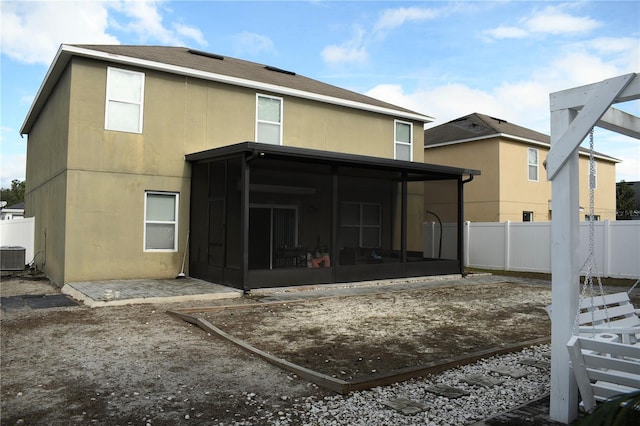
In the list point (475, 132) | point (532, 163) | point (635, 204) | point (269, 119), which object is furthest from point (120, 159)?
point (635, 204)

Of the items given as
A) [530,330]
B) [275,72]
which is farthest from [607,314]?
[275,72]

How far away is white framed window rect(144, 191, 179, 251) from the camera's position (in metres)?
11.5

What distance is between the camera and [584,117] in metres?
3.68

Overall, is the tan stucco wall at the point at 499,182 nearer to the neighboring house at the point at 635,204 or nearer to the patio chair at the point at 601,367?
the neighboring house at the point at 635,204

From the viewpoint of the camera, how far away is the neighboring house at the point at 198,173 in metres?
10.7

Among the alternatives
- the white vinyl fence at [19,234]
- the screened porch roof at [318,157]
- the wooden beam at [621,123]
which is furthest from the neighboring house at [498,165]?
the white vinyl fence at [19,234]

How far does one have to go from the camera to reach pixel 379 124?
52.7 ft

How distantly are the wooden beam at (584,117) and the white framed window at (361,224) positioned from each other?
11270 millimetres

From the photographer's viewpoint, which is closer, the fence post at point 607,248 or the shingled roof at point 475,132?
the fence post at point 607,248

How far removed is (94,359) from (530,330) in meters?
6.22

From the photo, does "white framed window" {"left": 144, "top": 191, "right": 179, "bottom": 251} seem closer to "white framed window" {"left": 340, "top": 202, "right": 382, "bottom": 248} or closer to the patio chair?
"white framed window" {"left": 340, "top": 202, "right": 382, "bottom": 248}

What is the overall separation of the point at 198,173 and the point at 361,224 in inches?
232

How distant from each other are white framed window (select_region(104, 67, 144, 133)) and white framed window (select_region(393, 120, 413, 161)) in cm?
877

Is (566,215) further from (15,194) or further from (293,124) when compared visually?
(15,194)
